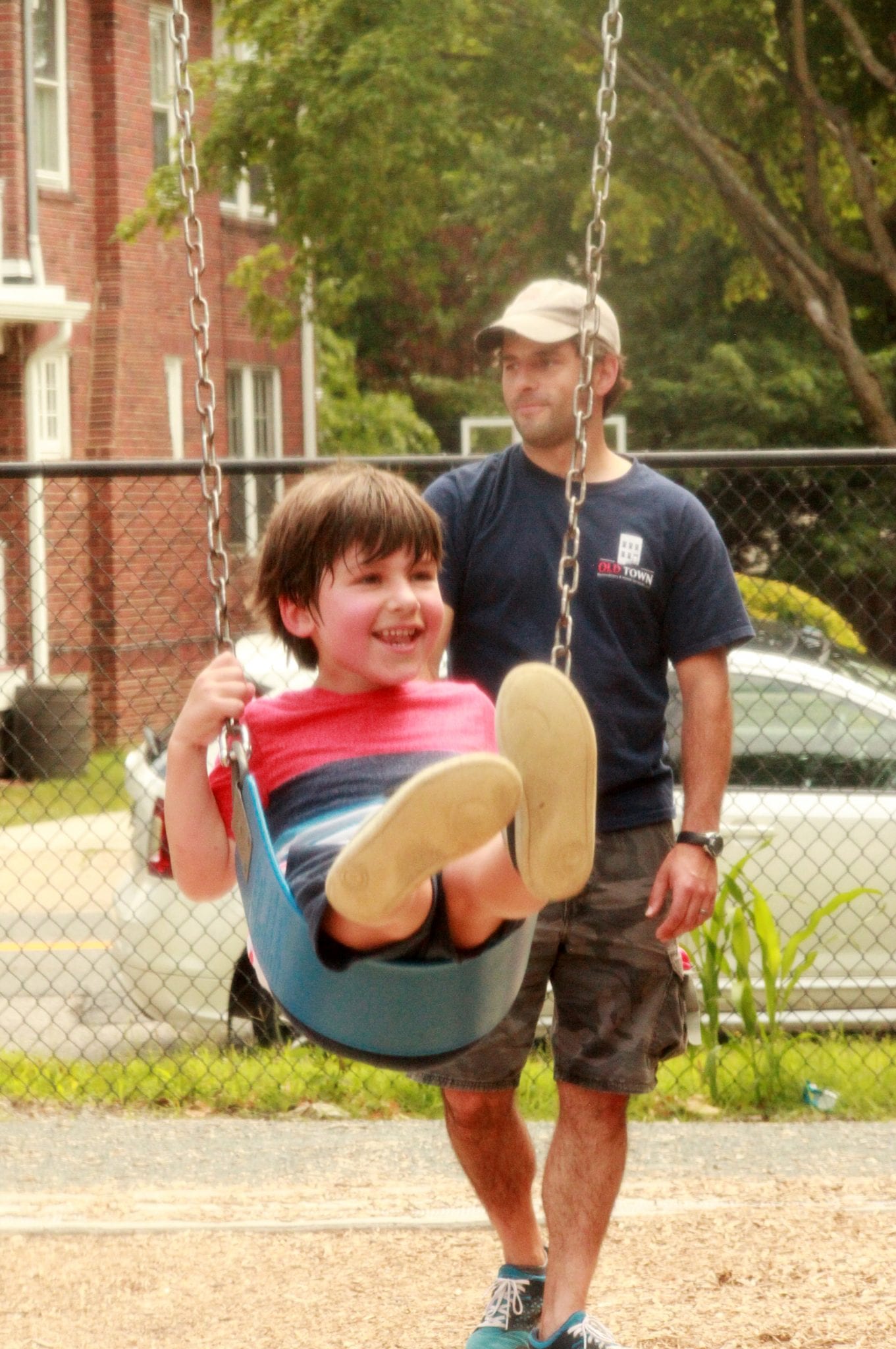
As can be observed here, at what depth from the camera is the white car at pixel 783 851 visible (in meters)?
5.26

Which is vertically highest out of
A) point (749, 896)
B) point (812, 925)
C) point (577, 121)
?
point (577, 121)

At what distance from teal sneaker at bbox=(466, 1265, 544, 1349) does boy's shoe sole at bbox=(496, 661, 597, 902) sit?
4.36 ft

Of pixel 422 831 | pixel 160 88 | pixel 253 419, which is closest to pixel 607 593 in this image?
pixel 422 831

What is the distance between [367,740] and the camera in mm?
2527

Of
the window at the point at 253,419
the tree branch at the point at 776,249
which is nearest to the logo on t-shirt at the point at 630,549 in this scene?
the tree branch at the point at 776,249

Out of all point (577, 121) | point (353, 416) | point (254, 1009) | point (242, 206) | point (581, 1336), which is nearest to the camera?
point (581, 1336)

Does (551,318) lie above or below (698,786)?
above

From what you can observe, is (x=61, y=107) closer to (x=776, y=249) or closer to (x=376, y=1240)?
(x=776, y=249)

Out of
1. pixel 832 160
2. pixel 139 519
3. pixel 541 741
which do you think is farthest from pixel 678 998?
pixel 832 160

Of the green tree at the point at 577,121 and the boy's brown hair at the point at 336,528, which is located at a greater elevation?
the green tree at the point at 577,121

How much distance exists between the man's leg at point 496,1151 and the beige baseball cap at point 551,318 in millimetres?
1363

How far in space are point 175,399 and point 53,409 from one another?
1.56 meters

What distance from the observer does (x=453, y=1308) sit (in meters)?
3.55

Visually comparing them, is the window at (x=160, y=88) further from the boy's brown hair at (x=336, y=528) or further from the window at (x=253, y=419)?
the boy's brown hair at (x=336, y=528)
